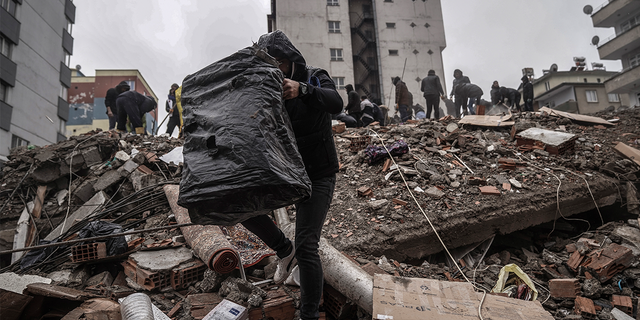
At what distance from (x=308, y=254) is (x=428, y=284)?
0.82m

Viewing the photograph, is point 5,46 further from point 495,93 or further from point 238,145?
point 495,93

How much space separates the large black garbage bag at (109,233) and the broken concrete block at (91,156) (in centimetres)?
302

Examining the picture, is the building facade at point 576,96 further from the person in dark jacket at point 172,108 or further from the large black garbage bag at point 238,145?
the large black garbage bag at point 238,145

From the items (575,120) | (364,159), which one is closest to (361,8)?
(575,120)

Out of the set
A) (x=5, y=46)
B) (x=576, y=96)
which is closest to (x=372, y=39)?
(x=576, y=96)

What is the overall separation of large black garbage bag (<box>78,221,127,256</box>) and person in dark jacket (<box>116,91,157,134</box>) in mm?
5774

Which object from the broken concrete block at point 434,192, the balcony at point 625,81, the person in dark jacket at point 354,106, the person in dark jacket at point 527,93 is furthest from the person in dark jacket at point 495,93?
the balcony at point 625,81

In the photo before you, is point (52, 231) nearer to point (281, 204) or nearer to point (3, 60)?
point (281, 204)

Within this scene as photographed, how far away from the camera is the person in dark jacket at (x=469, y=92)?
416 inches

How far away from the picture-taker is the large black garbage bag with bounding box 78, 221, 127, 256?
2859 millimetres

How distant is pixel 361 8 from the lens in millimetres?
26250

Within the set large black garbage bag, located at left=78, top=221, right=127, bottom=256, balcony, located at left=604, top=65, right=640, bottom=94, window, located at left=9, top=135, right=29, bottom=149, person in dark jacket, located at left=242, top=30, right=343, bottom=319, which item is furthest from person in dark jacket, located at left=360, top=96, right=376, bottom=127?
balcony, located at left=604, top=65, right=640, bottom=94

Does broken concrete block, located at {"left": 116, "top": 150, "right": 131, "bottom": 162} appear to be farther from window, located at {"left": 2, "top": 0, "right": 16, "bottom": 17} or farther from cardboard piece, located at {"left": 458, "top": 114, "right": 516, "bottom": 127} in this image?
window, located at {"left": 2, "top": 0, "right": 16, "bottom": 17}

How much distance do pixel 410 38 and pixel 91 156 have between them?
2490 centimetres
